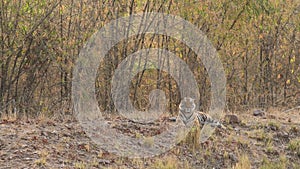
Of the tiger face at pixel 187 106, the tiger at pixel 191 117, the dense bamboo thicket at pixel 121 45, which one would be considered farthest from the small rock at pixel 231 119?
the dense bamboo thicket at pixel 121 45

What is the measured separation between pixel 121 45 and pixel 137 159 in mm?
5584

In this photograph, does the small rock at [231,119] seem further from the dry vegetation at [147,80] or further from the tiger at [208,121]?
the tiger at [208,121]

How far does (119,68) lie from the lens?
1164 centimetres

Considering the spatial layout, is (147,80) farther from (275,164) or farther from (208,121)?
(275,164)

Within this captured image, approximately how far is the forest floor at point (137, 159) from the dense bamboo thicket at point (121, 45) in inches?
116

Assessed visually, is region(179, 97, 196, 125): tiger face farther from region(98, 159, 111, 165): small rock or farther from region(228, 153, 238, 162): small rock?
region(98, 159, 111, 165): small rock

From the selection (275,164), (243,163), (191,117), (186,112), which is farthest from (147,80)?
(243,163)

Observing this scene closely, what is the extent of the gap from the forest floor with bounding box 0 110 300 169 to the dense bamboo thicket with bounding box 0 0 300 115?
2.94 metres

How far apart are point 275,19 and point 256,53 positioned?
1.90 m

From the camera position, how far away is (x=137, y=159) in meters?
6.57

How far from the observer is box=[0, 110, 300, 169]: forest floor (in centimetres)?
612

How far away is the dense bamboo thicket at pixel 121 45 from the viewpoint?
10.2 meters

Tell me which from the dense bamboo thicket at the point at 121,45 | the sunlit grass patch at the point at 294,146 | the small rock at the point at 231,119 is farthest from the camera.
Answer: the dense bamboo thicket at the point at 121,45

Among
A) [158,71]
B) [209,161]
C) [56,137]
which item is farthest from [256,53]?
[56,137]
